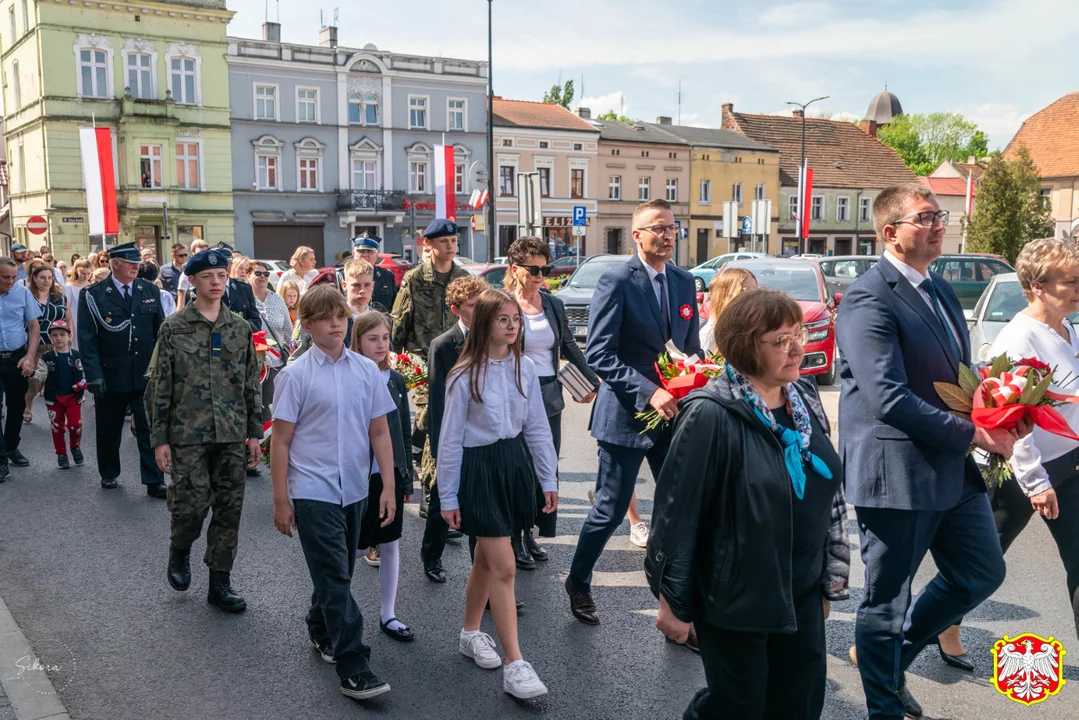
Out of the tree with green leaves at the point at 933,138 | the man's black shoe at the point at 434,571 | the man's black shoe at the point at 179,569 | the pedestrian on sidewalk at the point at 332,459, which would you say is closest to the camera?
the pedestrian on sidewalk at the point at 332,459

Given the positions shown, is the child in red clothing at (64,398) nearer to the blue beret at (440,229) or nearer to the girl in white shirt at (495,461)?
the blue beret at (440,229)

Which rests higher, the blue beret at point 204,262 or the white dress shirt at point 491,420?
the blue beret at point 204,262

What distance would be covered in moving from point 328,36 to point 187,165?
11867 mm

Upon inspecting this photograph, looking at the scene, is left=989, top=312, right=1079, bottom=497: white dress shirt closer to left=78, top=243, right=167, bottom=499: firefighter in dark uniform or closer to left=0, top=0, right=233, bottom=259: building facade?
left=78, top=243, right=167, bottom=499: firefighter in dark uniform

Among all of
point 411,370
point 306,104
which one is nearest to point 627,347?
point 411,370

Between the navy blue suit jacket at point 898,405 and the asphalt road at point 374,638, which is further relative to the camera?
the asphalt road at point 374,638

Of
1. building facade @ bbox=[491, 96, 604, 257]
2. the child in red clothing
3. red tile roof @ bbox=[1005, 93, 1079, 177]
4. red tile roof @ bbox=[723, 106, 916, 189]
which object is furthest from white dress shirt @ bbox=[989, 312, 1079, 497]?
red tile roof @ bbox=[723, 106, 916, 189]

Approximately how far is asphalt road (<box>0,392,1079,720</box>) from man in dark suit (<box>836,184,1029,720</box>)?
1.98 feet

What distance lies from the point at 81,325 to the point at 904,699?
671cm

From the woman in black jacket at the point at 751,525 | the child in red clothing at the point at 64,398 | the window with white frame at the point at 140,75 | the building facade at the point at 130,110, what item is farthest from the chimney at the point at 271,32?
the woman in black jacket at the point at 751,525

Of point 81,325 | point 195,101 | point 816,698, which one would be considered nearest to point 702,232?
point 195,101

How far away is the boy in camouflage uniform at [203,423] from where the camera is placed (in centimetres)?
538

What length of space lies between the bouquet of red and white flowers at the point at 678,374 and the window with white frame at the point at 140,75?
146ft

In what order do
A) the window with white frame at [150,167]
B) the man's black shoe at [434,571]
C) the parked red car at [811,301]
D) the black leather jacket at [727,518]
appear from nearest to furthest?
1. the black leather jacket at [727,518]
2. the man's black shoe at [434,571]
3. the parked red car at [811,301]
4. the window with white frame at [150,167]
